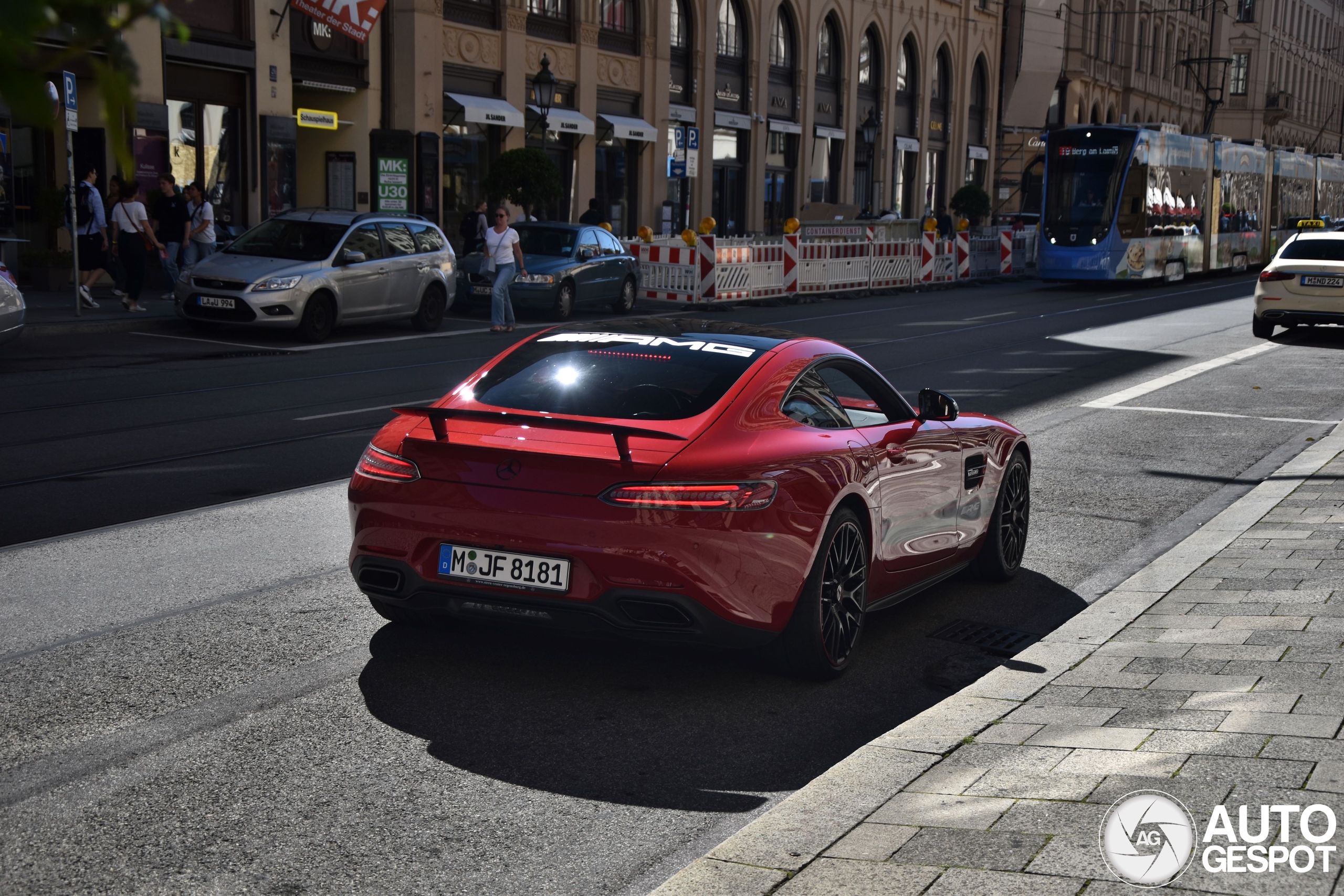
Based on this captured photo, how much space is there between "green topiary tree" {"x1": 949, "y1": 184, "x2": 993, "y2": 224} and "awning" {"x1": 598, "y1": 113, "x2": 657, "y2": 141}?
57.3 feet

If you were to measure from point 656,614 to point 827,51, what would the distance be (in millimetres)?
46939

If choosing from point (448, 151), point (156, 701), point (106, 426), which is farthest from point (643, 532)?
point (448, 151)

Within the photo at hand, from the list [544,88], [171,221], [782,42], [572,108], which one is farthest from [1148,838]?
[782,42]

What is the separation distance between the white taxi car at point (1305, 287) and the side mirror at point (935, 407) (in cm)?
1748

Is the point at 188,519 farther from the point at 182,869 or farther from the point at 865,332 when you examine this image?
the point at 865,332

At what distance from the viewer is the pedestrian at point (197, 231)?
2195 cm

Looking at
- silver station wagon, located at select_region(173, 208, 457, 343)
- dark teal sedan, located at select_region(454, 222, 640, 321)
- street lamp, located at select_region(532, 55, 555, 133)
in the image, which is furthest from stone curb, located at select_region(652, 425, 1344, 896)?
street lamp, located at select_region(532, 55, 555, 133)

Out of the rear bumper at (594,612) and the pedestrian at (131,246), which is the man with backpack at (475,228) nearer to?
the pedestrian at (131,246)

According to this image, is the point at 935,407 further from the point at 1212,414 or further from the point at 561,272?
the point at 561,272

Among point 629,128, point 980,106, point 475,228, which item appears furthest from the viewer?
point 980,106

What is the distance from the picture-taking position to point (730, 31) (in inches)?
1719

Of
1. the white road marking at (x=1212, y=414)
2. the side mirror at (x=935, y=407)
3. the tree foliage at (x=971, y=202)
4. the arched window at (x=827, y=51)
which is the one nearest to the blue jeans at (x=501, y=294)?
the white road marking at (x=1212, y=414)

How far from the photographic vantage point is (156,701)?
198 inches

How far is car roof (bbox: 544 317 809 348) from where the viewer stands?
602 centimetres
